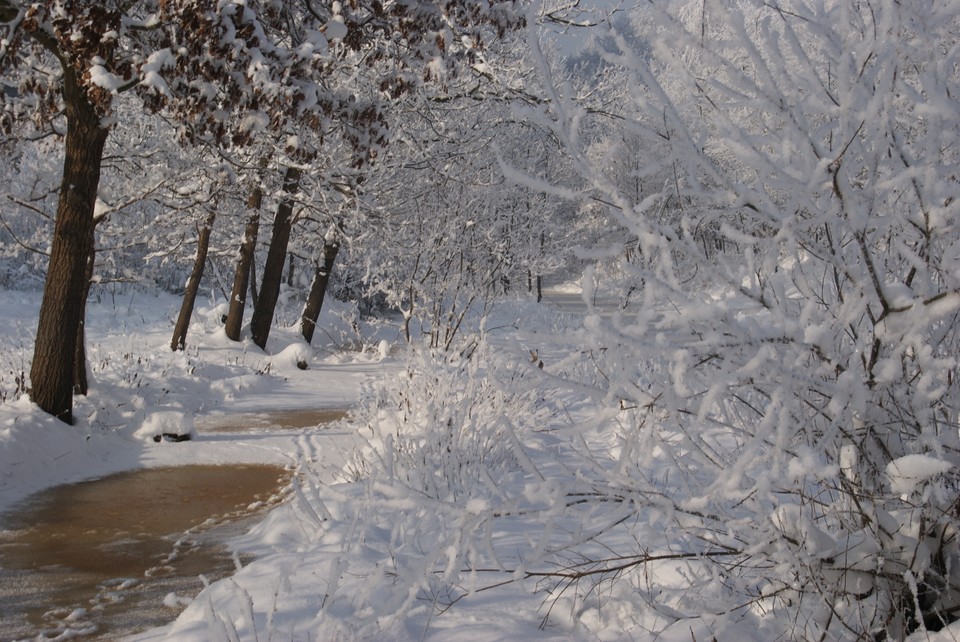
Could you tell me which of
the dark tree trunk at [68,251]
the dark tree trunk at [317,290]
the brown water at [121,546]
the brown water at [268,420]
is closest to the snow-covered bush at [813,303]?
the brown water at [121,546]

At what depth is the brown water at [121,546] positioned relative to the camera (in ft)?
13.3

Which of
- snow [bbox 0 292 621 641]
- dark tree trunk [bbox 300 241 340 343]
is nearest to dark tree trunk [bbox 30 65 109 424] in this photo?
snow [bbox 0 292 621 641]

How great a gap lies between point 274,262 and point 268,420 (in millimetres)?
5626

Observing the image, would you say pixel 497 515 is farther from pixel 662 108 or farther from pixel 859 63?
pixel 859 63

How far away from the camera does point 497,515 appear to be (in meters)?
2.38

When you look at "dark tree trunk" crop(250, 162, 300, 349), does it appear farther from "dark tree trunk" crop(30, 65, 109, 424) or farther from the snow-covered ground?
"dark tree trunk" crop(30, 65, 109, 424)

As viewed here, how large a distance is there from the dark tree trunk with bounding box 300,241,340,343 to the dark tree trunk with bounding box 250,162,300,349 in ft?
5.33

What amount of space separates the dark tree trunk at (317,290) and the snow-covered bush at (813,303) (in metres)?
14.9

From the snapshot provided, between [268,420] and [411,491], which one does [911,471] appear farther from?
[268,420]

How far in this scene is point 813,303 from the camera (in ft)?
5.95

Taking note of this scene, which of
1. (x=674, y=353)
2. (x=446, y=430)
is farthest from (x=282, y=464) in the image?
(x=674, y=353)

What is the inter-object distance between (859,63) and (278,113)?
19.1 ft

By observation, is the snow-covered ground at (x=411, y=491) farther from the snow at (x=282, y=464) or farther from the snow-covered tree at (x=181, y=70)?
the snow-covered tree at (x=181, y=70)

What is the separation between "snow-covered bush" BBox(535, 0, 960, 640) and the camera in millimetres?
2008
